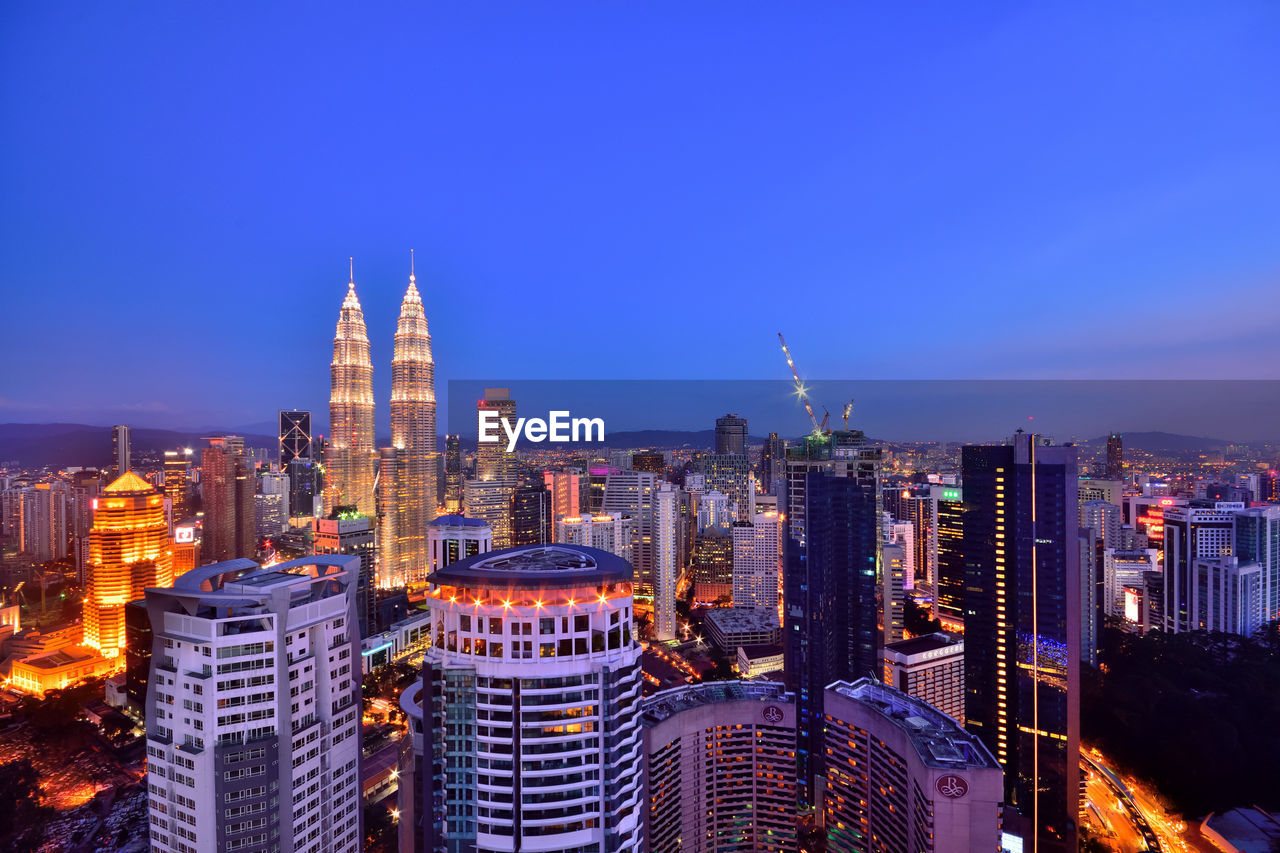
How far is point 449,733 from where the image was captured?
24.9 ft

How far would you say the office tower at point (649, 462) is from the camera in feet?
123

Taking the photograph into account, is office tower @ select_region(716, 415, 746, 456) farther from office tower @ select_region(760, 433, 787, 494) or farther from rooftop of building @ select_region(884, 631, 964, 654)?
rooftop of building @ select_region(884, 631, 964, 654)

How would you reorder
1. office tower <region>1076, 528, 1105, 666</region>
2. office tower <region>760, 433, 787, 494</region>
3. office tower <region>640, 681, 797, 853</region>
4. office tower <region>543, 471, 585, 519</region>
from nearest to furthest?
office tower <region>640, 681, 797, 853</region>
office tower <region>1076, 528, 1105, 666</region>
office tower <region>543, 471, 585, 519</region>
office tower <region>760, 433, 787, 494</region>

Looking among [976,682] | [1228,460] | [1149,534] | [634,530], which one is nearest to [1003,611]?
[976,682]

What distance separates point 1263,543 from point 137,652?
109ft

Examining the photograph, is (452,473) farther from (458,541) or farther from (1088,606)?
(1088,606)

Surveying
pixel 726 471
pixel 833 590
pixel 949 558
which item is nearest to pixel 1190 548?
pixel 949 558

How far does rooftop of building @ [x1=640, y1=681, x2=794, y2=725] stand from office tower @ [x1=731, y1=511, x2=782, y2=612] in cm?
1537

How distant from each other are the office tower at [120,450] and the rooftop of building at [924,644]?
27974 millimetres

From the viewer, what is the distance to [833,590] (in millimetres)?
17125

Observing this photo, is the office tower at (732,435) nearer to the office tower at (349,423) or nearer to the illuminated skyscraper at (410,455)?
the illuminated skyscraper at (410,455)

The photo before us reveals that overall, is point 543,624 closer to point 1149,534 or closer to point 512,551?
point 512,551

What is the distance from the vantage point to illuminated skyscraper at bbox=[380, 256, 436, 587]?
114 feet

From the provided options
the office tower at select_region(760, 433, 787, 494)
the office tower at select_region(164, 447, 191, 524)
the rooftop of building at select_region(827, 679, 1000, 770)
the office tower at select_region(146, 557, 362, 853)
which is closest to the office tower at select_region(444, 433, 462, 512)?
the office tower at select_region(164, 447, 191, 524)
